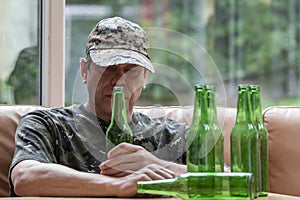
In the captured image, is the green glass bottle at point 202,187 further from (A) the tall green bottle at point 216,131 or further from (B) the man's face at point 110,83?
(B) the man's face at point 110,83

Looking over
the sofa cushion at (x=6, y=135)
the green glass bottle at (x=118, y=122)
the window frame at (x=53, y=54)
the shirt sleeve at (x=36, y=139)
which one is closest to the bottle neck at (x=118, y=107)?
the green glass bottle at (x=118, y=122)

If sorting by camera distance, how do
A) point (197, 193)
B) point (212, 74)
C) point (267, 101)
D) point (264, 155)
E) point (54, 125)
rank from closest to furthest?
point (197, 193) < point (264, 155) < point (54, 125) < point (212, 74) < point (267, 101)

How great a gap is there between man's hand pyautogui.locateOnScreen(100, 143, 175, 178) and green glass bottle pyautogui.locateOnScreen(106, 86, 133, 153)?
0.16 feet

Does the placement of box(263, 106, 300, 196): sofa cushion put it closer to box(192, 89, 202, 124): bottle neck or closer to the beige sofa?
the beige sofa

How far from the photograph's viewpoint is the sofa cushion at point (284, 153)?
2129mm

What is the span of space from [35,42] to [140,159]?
1.40 metres

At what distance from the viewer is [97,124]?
79.6 inches

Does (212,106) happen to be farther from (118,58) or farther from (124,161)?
(118,58)

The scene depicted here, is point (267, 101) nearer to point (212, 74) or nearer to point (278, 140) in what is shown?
point (212, 74)

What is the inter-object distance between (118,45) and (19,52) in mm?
1011

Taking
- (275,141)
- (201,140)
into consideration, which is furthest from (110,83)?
(275,141)

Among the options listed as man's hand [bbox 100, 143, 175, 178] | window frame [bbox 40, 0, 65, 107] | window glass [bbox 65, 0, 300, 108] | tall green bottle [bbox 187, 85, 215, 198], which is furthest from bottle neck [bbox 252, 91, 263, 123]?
window glass [bbox 65, 0, 300, 108]

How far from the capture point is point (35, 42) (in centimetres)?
284

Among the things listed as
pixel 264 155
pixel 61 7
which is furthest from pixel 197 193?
pixel 61 7
